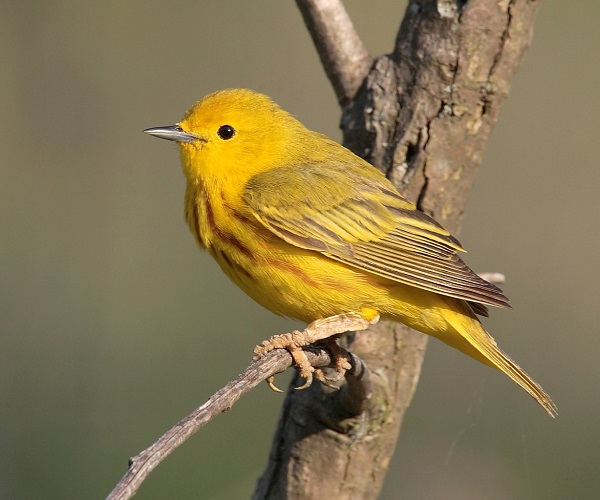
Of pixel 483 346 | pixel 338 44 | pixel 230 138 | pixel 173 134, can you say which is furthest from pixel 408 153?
pixel 173 134

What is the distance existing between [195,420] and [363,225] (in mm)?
1743

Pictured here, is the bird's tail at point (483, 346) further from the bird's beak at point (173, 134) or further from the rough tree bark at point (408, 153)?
the bird's beak at point (173, 134)

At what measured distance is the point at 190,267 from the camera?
25.8ft

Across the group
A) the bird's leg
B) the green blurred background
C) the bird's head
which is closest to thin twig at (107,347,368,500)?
the bird's leg

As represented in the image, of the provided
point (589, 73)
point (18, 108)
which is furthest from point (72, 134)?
point (589, 73)

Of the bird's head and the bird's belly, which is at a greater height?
the bird's head

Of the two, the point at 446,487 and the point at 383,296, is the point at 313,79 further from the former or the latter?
the point at 383,296

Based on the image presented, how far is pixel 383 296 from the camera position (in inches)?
161

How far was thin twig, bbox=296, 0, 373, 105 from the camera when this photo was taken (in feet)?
14.8

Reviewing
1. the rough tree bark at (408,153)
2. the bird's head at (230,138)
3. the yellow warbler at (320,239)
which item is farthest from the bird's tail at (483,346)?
the bird's head at (230,138)

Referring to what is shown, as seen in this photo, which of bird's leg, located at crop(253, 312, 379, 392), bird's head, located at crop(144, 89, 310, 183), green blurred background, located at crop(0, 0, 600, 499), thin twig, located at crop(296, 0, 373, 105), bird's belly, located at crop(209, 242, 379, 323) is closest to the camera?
bird's leg, located at crop(253, 312, 379, 392)

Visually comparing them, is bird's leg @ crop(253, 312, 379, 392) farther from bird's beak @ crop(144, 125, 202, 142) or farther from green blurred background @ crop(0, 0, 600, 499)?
green blurred background @ crop(0, 0, 600, 499)

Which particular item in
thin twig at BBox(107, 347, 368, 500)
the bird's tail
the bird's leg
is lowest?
thin twig at BBox(107, 347, 368, 500)

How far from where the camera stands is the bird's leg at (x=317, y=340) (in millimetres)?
3707
